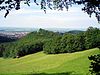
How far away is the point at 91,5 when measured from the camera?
830 cm

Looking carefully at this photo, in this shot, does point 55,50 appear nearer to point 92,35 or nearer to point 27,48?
point 92,35

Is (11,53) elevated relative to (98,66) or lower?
lower

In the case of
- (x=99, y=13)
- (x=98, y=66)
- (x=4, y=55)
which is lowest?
(x=4, y=55)

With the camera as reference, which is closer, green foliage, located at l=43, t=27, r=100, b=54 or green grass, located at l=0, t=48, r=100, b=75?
green grass, located at l=0, t=48, r=100, b=75

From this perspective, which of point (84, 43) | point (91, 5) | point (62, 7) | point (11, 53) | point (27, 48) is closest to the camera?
point (91, 5)

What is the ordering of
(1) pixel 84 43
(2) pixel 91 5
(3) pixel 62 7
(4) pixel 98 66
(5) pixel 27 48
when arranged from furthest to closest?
1. (5) pixel 27 48
2. (1) pixel 84 43
3. (3) pixel 62 7
4. (2) pixel 91 5
5. (4) pixel 98 66

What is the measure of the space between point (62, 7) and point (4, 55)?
15635cm

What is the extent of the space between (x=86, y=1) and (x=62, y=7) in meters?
0.95

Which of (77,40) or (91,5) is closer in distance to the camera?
(91,5)

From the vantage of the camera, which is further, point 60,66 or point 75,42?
point 75,42

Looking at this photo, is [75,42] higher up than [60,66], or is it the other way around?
[60,66]

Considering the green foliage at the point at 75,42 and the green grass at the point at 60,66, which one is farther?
the green foliage at the point at 75,42

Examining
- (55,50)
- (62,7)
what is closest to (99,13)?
(62,7)

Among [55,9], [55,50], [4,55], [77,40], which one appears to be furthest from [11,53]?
[55,9]
